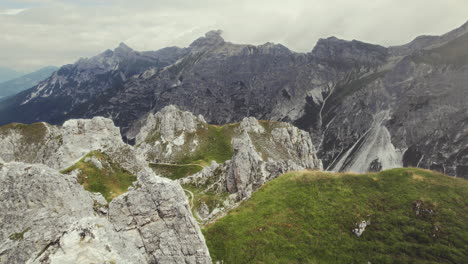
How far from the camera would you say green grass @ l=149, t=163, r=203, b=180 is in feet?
336

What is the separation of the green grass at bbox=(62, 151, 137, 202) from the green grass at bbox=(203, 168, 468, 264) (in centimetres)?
2423

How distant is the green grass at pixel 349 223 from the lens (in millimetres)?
25547

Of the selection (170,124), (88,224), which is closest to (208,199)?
(88,224)

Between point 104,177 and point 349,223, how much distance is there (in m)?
43.0

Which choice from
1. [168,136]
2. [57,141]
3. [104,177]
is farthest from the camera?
[168,136]

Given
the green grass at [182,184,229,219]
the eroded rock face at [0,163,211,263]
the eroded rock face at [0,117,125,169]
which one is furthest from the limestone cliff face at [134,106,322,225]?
the eroded rock face at [0,163,211,263]

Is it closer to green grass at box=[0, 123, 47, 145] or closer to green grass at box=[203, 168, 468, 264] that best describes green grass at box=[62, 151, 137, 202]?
green grass at box=[203, 168, 468, 264]

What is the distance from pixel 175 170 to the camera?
108m

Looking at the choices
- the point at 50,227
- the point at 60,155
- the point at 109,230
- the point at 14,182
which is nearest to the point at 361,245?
the point at 109,230

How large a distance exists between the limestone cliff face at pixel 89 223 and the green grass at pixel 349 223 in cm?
609

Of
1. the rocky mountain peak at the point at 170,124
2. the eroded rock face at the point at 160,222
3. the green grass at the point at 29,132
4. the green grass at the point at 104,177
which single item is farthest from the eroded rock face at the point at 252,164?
the green grass at the point at 29,132

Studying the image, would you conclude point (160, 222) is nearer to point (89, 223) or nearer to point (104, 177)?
point (89, 223)

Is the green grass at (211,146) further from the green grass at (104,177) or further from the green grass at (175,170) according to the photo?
the green grass at (104,177)

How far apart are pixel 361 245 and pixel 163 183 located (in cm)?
2162
